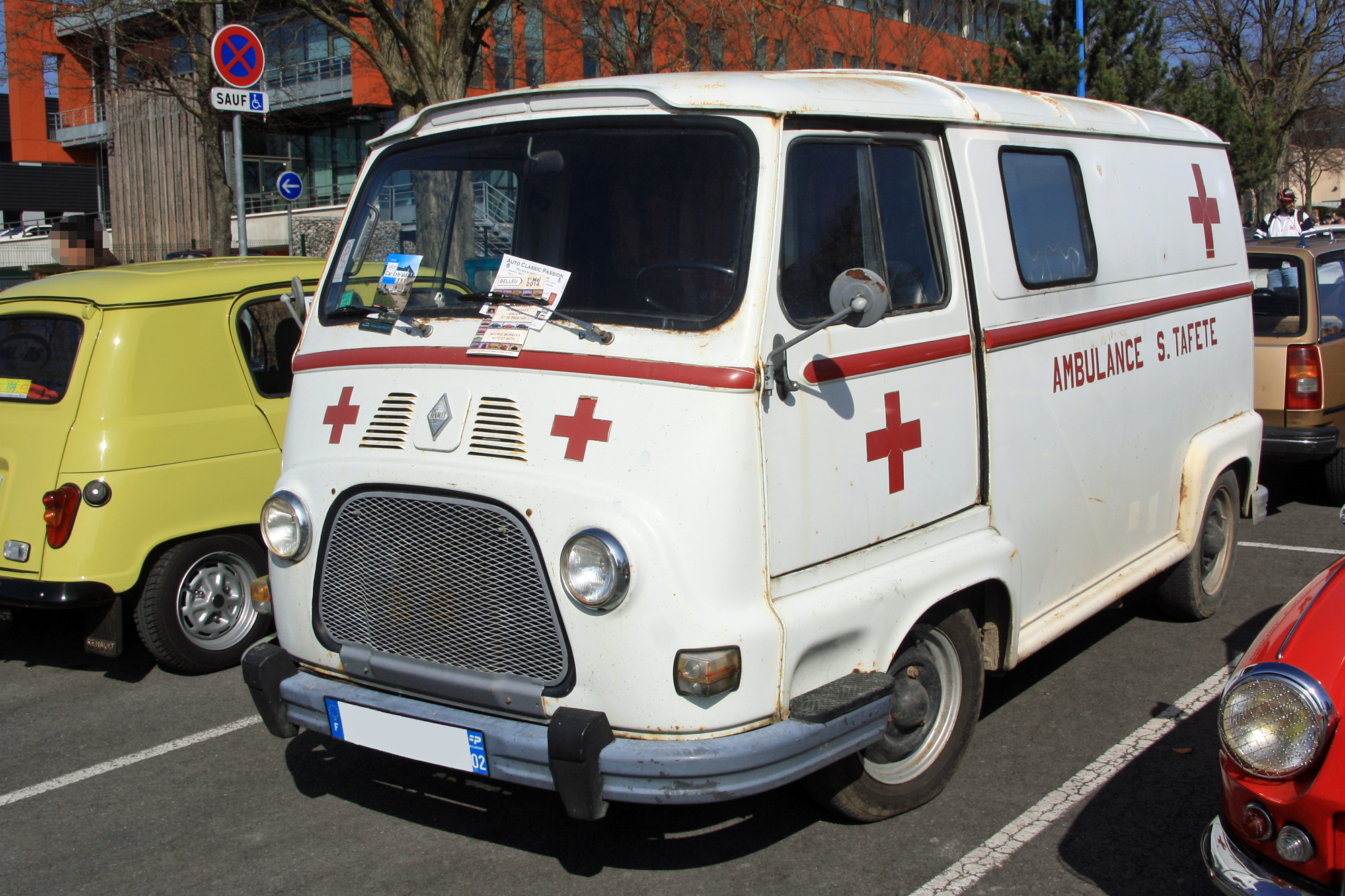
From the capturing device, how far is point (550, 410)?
3496 millimetres

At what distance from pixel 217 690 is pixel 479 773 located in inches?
109

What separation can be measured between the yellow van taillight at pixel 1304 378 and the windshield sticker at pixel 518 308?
248 inches

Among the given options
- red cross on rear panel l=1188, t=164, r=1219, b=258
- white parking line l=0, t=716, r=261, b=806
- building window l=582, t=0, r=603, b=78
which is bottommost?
white parking line l=0, t=716, r=261, b=806

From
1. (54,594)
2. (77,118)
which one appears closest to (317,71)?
(77,118)

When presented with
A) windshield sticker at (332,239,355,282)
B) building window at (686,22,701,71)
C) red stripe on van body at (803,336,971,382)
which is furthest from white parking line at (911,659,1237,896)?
building window at (686,22,701,71)

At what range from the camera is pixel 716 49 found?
19703 mm

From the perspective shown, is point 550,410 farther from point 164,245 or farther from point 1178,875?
point 164,245

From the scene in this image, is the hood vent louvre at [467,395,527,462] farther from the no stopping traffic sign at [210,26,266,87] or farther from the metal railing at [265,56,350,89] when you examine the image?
the metal railing at [265,56,350,89]

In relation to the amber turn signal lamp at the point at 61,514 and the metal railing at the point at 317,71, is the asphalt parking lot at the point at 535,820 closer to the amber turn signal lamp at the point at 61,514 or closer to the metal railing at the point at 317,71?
the amber turn signal lamp at the point at 61,514

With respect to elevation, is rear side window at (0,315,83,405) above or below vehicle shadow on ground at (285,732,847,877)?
above

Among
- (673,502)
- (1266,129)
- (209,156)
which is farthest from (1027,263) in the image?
(1266,129)

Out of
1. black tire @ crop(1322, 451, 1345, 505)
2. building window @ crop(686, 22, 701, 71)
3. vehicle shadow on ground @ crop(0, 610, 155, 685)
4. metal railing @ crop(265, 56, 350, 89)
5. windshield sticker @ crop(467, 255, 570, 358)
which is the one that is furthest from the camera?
metal railing @ crop(265, 56, 350, 89)

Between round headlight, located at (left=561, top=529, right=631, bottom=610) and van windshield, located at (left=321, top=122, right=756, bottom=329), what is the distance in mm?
699

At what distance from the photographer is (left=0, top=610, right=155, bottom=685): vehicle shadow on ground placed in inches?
240
